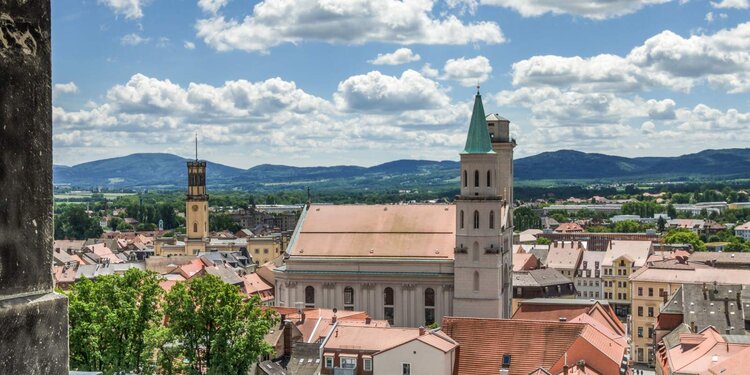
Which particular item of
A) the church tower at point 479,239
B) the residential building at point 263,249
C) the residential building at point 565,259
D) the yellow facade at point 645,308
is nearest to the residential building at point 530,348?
the church tower at point 479,239

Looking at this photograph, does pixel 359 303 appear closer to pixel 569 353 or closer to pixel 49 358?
pixel 569 353

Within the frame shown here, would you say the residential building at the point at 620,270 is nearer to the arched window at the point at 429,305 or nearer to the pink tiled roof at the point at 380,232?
the pink tiled roof at the point at 380,232

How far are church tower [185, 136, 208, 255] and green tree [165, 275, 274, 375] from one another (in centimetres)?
8974

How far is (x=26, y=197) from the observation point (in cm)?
447

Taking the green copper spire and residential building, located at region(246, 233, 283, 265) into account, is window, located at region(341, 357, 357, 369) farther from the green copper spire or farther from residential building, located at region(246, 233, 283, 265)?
residential building, located at region(246, 233, 283, 265)

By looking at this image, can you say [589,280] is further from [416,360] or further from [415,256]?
[416,360]

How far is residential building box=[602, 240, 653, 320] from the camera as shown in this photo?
120062 millimetres

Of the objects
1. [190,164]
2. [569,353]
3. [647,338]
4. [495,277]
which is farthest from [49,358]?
[190,164]

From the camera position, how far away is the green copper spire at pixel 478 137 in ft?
233

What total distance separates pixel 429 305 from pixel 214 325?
1150 inches

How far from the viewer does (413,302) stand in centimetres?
7212

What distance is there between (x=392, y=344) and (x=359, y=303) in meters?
24.6

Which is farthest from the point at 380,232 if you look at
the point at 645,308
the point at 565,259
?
the point at 565,259

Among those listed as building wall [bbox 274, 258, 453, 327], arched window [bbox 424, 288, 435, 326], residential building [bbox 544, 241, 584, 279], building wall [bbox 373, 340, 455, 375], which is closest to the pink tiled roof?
building wall [bbox 274, 258, 453, 327]
